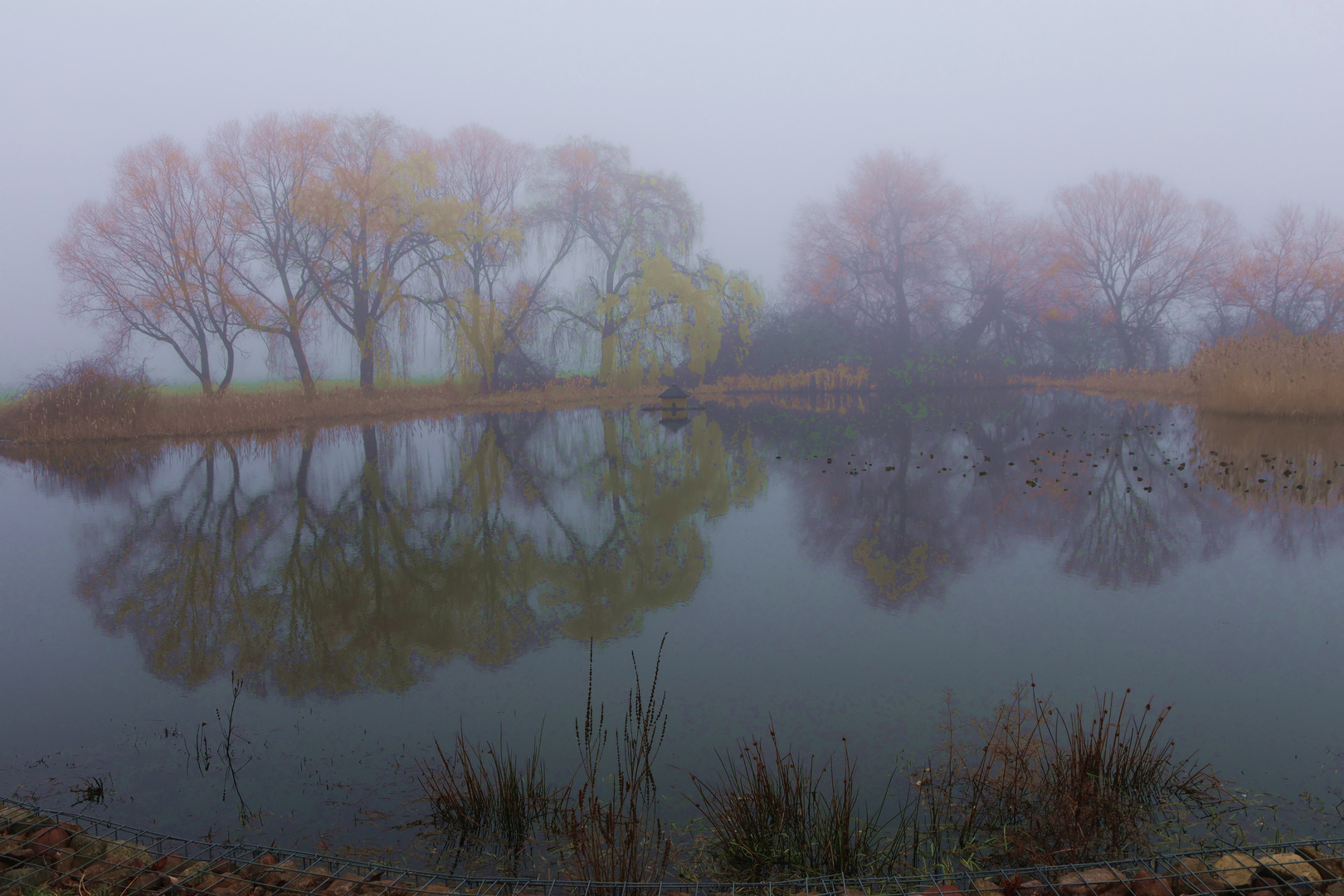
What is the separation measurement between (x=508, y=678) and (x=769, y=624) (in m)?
1.97

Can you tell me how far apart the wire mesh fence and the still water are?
35 cm

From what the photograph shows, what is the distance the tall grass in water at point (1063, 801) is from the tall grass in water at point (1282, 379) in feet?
54.5

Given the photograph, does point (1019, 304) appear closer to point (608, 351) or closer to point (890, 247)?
point (890, 247)

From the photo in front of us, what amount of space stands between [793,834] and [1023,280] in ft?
134

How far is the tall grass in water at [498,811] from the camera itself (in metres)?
3.05

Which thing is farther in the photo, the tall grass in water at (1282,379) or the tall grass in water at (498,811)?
the tall grass in water at (1282,379)

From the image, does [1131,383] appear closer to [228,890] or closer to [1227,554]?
[1227,554]

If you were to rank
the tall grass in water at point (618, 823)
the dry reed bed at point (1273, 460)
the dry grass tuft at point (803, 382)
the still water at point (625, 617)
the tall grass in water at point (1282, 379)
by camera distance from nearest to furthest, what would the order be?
the tall grass in water at point (618, 823) → the still water at point (625, 617) → the dry reed bed at point (1273, 460) → the tall grass in water at point (1282, 379) → the dry grass tuft at point (803, 382)

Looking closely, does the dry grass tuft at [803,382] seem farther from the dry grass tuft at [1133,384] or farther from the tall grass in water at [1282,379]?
the tall grass in water at [1282,379]

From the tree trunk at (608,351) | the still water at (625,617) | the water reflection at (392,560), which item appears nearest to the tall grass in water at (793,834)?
the still water at (625,617)

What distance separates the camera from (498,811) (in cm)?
321

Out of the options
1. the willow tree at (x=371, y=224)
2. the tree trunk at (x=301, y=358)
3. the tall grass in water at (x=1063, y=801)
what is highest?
the willow tree at (x=371, y=224)

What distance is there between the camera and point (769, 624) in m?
5.62

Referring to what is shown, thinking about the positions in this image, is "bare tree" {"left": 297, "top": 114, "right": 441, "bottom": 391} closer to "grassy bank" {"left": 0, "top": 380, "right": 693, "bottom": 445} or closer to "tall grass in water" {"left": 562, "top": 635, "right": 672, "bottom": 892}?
"grassy bank" {"left": 0, "top": 380, "right": 693, "bottom": 445}
